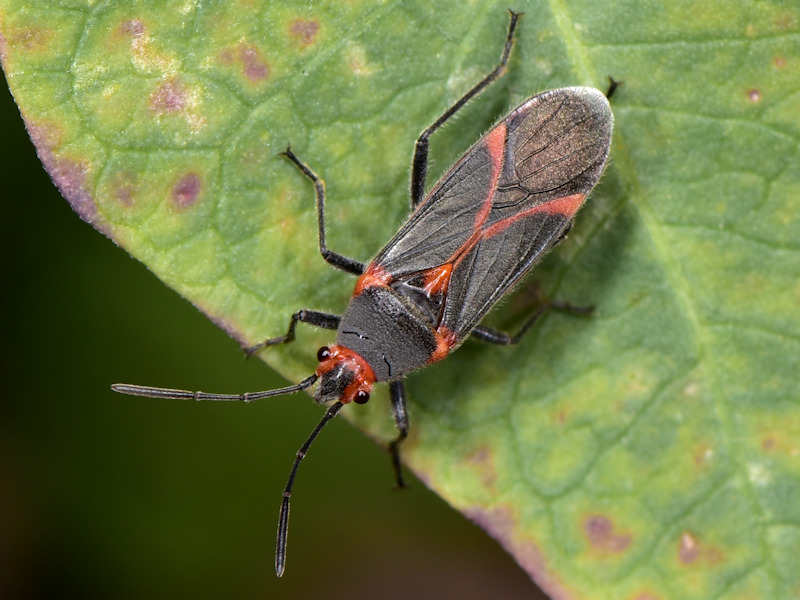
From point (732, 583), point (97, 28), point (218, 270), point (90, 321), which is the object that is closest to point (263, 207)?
point (218, 270)

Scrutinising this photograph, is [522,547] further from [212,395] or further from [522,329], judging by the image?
[212,395]

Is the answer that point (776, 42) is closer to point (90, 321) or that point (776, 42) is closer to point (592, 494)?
point (592, 494)

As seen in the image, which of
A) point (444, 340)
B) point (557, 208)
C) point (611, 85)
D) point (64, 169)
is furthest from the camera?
point (444, 340)

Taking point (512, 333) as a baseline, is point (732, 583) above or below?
below

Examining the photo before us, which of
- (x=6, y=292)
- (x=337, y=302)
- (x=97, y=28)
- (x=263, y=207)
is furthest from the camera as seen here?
(x=6, y=292)

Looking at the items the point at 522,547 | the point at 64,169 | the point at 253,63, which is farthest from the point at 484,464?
the point at 64,169

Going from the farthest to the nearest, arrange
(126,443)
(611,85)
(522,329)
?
(126,443), (522,329), (611,85)
